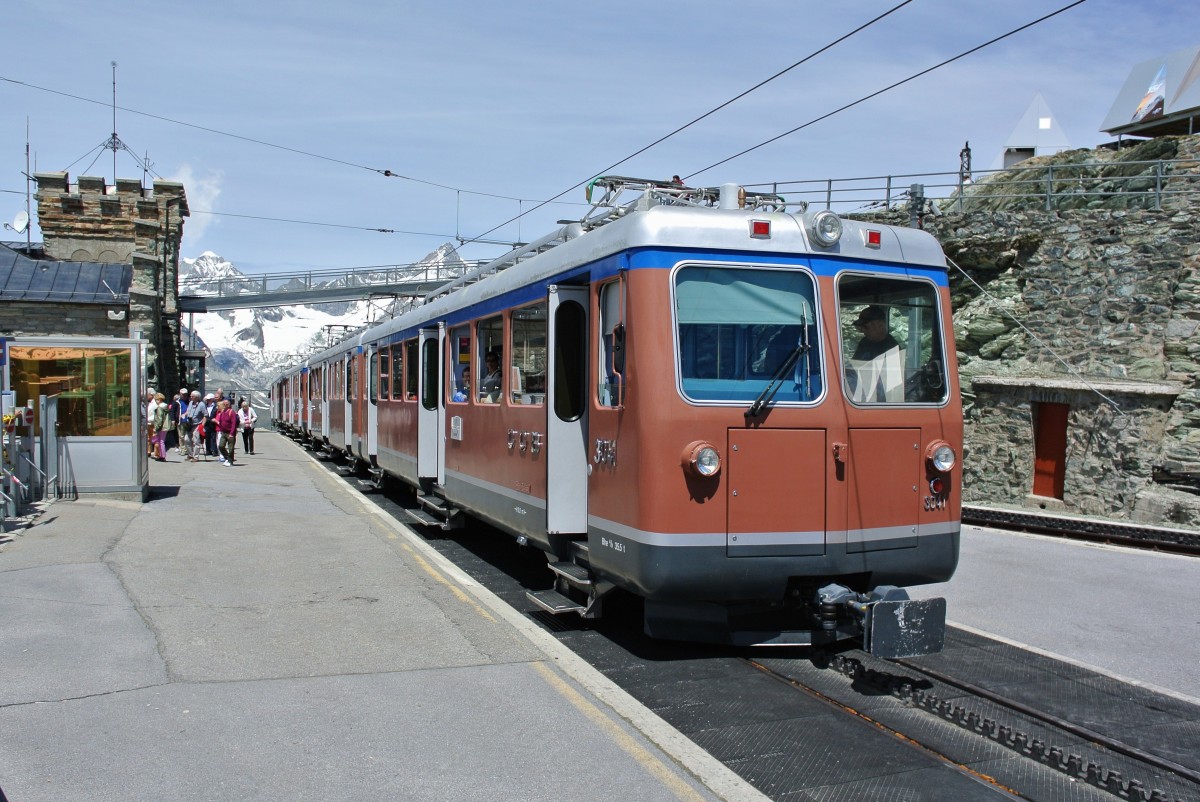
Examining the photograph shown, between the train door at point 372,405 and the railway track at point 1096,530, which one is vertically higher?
the train door at point 372,405

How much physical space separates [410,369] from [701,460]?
8.13 meters

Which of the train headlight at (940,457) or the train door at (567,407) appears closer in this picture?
the train headlight at (940,457)

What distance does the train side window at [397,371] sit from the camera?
14258 millimetres

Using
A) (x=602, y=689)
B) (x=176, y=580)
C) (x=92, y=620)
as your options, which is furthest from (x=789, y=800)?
(x=176, y=580)

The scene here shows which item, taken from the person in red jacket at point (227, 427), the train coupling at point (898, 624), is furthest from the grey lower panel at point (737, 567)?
the person in red jacket at point (227, 427)

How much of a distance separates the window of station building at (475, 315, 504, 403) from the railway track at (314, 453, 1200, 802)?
2.45m

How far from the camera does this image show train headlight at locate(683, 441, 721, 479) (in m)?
6.12

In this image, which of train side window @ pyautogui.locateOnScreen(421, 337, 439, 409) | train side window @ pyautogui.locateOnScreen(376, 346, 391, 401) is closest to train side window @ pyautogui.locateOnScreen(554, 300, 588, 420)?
train side window @ pyautogui.locateOnScreen(421, 337, 439, 409)

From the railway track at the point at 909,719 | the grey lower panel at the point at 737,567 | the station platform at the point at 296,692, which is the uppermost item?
the grey lower panel at the point at 737,567

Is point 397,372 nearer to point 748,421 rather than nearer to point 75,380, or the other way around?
point 75,380

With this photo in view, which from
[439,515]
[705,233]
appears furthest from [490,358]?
[439,515]

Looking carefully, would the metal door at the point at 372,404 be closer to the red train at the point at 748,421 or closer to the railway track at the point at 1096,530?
the red train at the point at 748,421

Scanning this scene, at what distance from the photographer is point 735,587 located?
249 inches

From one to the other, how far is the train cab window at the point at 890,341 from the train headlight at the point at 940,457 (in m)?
0.33
